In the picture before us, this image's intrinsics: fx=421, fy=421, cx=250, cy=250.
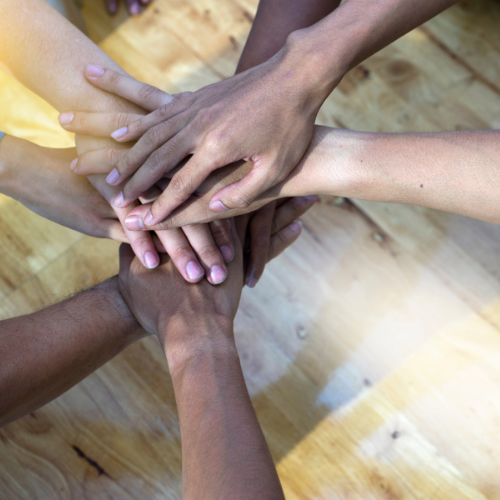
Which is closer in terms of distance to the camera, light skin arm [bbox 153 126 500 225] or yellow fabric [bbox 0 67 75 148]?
light skin arm [bbox 153 126 500 225]

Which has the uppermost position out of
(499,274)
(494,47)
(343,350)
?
(494,47)

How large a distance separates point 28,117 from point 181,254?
0.70 meters

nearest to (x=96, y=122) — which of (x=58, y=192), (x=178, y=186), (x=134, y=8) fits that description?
(x=58, y=192)

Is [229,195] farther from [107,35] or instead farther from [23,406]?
[107,35]

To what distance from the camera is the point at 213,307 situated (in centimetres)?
90

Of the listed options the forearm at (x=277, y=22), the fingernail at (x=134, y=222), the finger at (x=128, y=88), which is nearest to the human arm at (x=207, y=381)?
the fingernail at (x=134, y=222)

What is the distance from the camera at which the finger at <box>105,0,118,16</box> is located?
1308mm

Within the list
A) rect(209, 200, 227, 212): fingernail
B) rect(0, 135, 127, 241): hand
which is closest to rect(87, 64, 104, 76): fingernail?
rect(0, 135, 127, 241): hand

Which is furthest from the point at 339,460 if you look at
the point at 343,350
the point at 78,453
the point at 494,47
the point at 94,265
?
the point at 494,47

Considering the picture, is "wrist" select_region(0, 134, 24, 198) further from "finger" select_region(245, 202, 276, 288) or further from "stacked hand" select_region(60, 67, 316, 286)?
"finger" select_region(245, 202, 276, 288)

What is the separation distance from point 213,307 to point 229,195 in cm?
26

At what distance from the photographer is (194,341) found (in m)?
0.83

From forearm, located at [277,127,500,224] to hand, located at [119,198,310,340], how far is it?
25cm

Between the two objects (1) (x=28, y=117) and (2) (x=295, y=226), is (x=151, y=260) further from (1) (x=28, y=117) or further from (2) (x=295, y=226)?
(1) (x=28, y=117)
